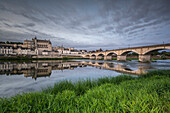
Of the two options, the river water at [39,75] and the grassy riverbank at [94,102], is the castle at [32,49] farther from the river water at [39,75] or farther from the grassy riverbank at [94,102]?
the grassy riverbank at [94,102]

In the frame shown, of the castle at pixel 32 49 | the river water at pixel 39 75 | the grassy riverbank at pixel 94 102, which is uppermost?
the castle at pixel 32 49

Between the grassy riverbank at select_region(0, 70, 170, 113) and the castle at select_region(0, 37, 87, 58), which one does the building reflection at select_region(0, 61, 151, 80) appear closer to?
the grassy riverbank at select_region(0, 70, 170, 113)

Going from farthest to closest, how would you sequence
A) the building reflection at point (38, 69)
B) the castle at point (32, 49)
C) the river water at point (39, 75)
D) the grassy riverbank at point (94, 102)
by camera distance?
the castle at point (32, 49)
the building reflection at point (38, 69)
the river water at point (39, 75)
the grassy riverbank at point (94, 102)

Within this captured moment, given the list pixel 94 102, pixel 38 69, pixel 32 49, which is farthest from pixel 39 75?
pixel 32 49

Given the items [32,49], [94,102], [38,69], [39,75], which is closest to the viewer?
[94,102]

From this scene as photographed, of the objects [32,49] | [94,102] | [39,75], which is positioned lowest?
[39,75]

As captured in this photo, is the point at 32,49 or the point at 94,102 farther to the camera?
the point at 32,49

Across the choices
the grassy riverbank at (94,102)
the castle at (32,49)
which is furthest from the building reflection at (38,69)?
the castle at (32,49)

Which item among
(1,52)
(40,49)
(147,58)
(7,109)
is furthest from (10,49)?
(147,58)

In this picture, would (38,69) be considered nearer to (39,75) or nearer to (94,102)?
(39,75)

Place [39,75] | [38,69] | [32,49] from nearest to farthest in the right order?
1. [39,75]
2. [38,69]
3. [32,49]

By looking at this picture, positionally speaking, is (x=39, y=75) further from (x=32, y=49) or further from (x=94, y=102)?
(x=32, y=49)

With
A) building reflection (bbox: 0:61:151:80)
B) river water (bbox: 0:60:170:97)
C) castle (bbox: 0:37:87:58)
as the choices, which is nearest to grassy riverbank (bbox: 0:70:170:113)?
river water (bbox: 0:60:170:97)

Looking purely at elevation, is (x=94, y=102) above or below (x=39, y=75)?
above
